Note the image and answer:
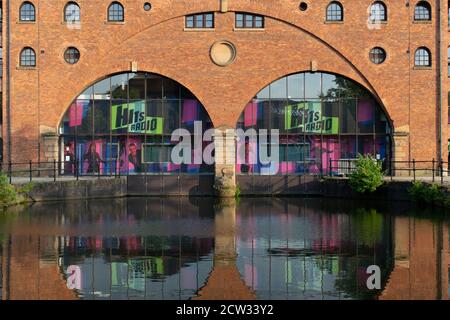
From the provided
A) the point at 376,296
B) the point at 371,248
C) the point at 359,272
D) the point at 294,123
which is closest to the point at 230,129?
the point at 294,123

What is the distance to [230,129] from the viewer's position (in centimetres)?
3819

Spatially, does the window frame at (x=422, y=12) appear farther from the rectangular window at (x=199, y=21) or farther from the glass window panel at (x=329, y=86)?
the rectangular window at (x=199, y=21)

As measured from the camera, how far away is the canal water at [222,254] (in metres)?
14.0

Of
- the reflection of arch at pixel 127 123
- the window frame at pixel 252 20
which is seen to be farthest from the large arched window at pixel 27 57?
the window frame at pixel 252 20

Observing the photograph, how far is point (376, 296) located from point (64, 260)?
783cm

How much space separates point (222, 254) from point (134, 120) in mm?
22529

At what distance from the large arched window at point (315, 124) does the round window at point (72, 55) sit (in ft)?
31.7

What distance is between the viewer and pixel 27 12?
3897 cm

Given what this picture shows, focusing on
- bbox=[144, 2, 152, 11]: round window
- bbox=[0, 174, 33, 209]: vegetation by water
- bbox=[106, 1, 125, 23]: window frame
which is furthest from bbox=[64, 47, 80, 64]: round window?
bbox=[0, 174, 33, 209]: vegetation by water

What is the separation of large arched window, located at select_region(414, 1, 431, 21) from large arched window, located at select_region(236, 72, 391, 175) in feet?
16.5

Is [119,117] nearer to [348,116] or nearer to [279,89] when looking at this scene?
[279,89]

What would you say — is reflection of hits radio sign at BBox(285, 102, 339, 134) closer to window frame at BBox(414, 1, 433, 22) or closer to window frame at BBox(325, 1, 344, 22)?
window frame at BBox(325, 1, 344, 22)

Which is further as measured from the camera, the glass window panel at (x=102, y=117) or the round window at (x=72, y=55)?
the glass window panel at (x=102, y=117)

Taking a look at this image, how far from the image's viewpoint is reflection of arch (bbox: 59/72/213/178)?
39375 mm
